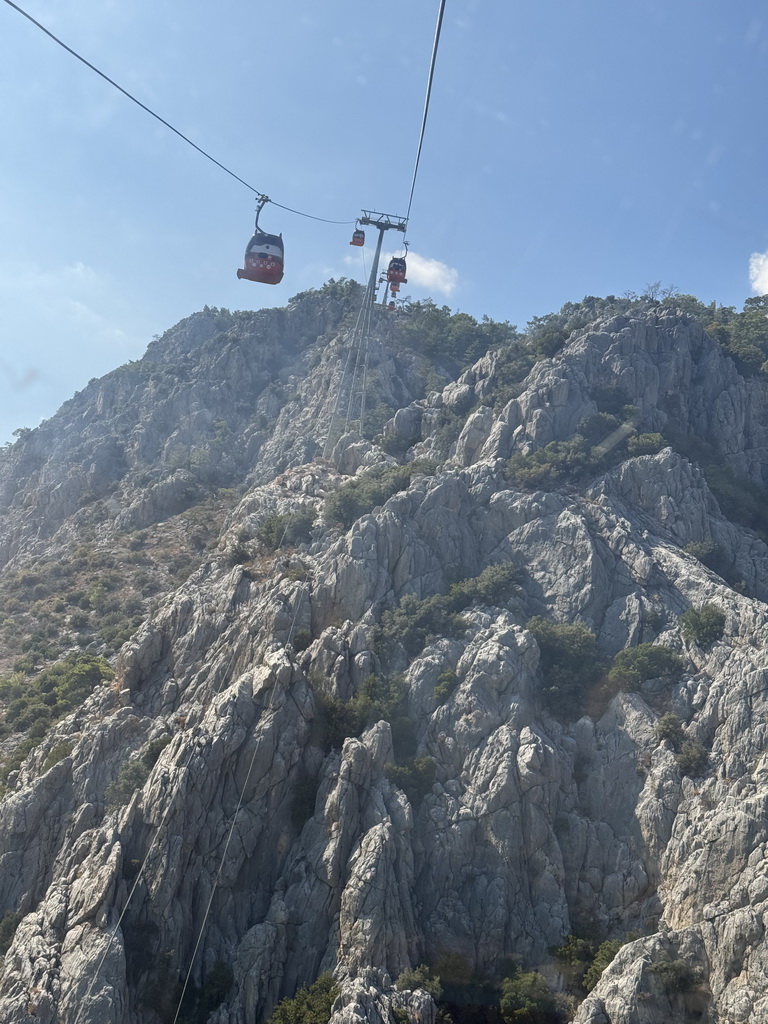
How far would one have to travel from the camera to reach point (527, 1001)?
1395 inches

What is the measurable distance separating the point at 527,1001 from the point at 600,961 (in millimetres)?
3642

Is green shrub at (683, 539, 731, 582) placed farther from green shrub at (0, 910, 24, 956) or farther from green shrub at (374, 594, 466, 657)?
green shrub at (0, 910, 24, 956)

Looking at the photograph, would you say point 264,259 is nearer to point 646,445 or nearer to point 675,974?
point 646,445

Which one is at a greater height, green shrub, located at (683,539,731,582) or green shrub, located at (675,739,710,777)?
green shrub, located at (683,539,731,582)

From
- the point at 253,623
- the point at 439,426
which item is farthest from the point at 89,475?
the point at 253,623

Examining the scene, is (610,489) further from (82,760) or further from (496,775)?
(82,760)

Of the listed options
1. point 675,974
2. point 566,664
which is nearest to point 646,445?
point 566,664

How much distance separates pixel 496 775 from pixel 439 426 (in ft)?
121

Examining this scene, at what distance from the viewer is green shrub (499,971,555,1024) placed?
3516 centimetres

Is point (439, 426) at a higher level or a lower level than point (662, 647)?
higher

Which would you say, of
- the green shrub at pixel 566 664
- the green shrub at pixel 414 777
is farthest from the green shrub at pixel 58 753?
the green shrub at pixel 566 664

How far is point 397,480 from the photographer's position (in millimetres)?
63062

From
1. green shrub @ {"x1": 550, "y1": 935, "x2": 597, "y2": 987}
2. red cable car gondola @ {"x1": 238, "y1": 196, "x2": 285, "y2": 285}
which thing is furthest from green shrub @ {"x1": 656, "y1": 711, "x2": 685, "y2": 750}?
red cable car gondola @ {"x1": 238, "y1": 196, "x2": 285, "y2": 285}

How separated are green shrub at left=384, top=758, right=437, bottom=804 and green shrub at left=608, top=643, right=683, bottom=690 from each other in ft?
39.1
